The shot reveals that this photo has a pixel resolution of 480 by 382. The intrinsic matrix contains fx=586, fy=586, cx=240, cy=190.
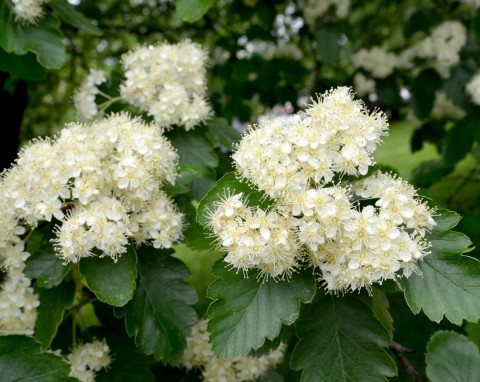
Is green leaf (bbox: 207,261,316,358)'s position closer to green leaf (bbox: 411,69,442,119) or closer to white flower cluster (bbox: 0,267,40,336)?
white flower cluster (bbox: 0,267,40,336)

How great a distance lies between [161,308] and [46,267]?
16.1 inches

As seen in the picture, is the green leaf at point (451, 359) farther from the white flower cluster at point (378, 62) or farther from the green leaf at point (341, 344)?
the white flower cluster at point (378, 62)

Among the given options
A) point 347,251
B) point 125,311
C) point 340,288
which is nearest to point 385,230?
point 347,251

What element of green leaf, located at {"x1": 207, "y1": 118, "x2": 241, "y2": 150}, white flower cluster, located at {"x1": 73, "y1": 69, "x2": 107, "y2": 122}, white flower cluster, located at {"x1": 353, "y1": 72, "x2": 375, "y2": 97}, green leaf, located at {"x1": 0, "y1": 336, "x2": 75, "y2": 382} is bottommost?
green leaf, located at {"x1": 0, "y1": 336, "x2": 75, "y2": 382}

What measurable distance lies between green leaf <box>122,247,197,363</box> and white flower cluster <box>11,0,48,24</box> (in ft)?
3.57

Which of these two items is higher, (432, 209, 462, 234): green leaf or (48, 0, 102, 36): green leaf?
(48, 0, 102, 36): green leaf

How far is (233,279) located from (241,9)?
2.91m

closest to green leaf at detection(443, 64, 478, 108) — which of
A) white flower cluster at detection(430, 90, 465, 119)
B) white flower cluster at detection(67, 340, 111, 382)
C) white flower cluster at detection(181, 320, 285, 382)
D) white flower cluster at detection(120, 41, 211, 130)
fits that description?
white flower cluster at detection(430, 90, 465, 119)

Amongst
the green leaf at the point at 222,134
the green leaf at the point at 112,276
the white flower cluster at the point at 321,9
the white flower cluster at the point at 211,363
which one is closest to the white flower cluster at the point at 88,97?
the green leaf at the point at 222,134

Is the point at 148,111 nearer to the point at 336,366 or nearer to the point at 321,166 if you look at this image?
the point at 321,166

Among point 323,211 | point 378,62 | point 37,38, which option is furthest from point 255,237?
point 378,62

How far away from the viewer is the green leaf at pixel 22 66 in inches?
95.7

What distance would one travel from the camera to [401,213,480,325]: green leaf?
5.35 ft

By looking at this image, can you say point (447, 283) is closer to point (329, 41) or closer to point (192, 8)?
point (192, 8)
